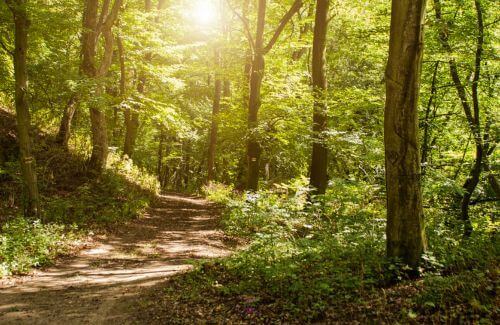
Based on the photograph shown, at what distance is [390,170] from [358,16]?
1147 cm

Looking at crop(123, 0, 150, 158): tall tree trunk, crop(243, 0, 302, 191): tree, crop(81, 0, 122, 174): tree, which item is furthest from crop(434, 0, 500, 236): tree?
crop(123, 0, 150, 158): tall tree trunk

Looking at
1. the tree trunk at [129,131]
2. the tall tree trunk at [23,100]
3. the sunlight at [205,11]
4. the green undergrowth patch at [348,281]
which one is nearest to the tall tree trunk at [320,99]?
the green undergrowth patch at [348,281]

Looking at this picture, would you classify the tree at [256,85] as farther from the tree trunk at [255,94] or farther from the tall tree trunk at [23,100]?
the tall tree trunk at [23,100]

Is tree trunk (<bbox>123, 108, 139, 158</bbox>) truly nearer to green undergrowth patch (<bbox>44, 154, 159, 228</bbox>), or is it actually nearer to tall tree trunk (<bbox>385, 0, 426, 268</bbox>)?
green undergrowth patch (<bbox>44, 154, 159, 228</bbox>)

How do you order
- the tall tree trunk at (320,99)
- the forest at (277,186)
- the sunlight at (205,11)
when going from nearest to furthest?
the forest at (277,186)
the tall tree trunk at (320,99)
the sunlight at (205,11)

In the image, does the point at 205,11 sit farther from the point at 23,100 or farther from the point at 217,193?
the point at 23,100

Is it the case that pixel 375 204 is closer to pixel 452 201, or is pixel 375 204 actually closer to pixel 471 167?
pixel 452 201

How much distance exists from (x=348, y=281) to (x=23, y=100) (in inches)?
344

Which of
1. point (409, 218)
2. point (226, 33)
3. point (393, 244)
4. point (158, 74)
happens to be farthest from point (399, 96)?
point (226, 33)

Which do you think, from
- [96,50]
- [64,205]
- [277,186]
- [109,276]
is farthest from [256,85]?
[109,276]

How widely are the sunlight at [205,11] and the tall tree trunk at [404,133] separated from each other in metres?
17.3

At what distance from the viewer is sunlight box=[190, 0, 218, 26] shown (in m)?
20.5

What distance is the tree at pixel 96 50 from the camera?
13.3m

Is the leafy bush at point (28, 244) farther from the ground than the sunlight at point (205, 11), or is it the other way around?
the sunlight at point (205, 11)
